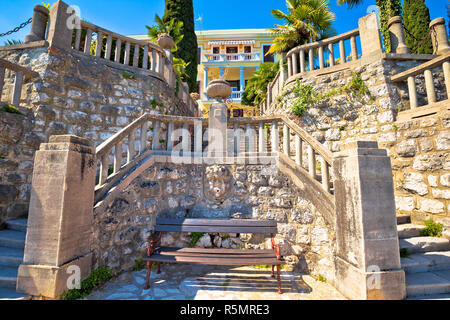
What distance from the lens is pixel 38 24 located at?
16.9ft

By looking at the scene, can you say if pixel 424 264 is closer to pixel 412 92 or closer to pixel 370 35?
pixel 412 92

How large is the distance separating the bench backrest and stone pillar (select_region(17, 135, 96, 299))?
1292 millimetres

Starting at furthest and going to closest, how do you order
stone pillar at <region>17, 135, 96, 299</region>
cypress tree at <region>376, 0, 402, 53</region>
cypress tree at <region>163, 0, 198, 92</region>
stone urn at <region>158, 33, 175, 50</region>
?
cypress tree at <region>163, 0, 198, 92</region>
cypress tree at <region>376, 0, 402, 53</region>
stone urn at <region>158, 33, 175, 50</region>
stone pillar at <region>17, 135, 96, 299</region>

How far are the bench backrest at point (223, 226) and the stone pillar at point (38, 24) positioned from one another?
5.84m

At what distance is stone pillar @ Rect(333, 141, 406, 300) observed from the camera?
2.60 m

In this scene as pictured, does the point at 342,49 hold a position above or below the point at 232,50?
below

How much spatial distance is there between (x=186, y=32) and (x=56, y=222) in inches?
532

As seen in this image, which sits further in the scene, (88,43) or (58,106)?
(88,43)

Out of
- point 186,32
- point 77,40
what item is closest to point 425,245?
point 77,40

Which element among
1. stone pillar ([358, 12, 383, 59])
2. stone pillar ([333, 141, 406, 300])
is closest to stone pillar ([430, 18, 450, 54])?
stone pillar ([358, 12, 383, 59])

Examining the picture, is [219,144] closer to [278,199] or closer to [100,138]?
[278,199]

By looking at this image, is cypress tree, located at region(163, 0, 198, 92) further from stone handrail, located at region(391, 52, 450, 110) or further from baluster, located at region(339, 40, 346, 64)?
stone handrail, located at region(391, 52, 450, 110)
